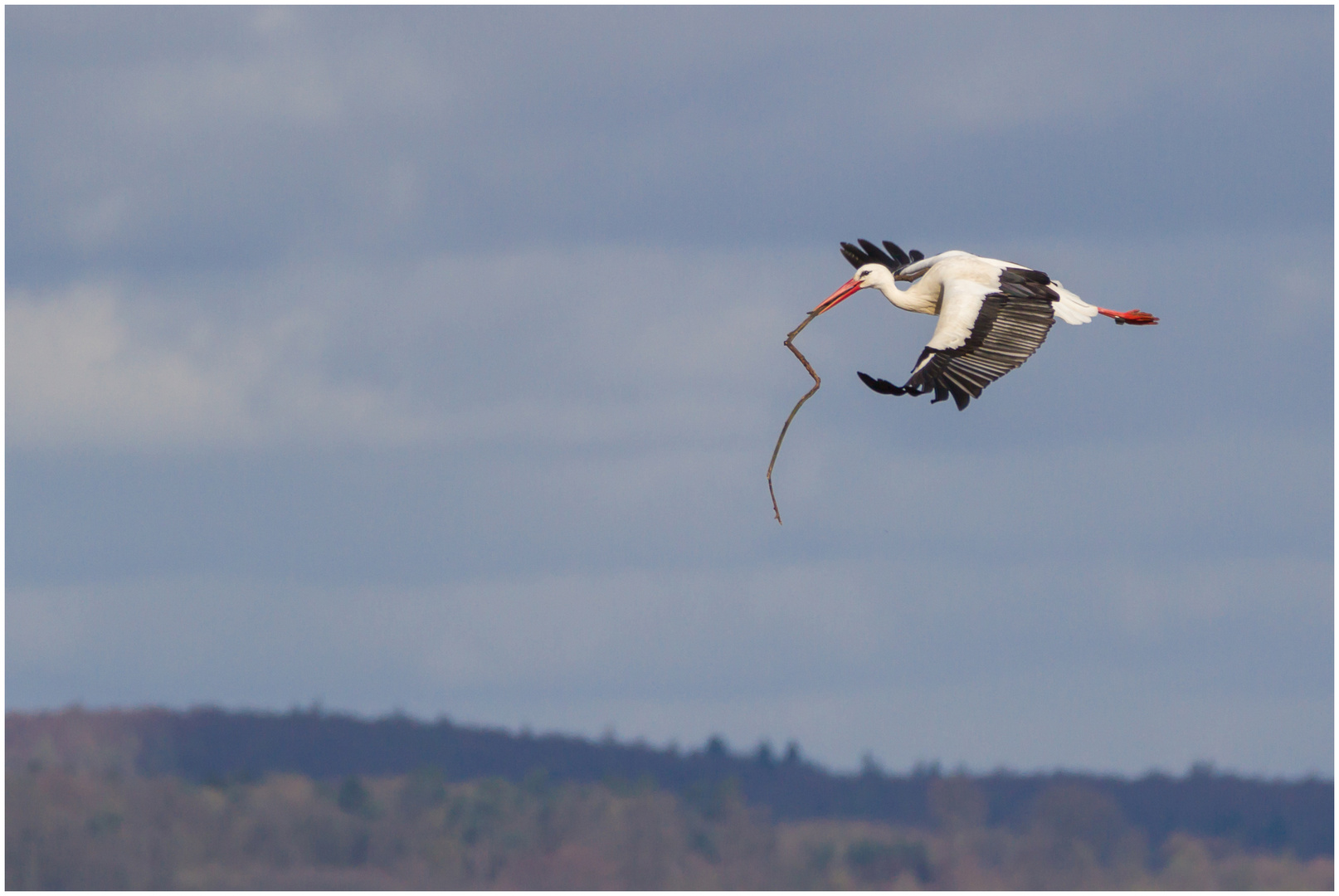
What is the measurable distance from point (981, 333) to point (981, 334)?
4 cm

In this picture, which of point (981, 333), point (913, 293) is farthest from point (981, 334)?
point (913, 293)

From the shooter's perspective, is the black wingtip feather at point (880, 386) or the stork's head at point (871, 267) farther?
the stork's head at point (871, 267)

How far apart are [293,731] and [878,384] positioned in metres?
70.4

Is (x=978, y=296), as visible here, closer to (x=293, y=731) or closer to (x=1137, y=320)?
(x=1137, y=320)

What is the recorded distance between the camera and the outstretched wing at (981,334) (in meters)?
41.0

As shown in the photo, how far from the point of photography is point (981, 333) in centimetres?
4288

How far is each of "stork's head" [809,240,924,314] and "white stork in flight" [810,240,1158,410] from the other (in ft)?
0.04

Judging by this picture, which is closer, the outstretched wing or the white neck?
the outstretched wing

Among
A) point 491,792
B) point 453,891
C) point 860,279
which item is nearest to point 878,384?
point 860,279

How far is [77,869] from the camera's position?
416ft

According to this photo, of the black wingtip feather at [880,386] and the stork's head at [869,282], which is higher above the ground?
the stork's head at [869,282]

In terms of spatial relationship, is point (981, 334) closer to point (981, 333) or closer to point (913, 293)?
point (981, 333)

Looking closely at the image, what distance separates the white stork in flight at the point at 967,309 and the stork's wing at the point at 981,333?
0.04ft

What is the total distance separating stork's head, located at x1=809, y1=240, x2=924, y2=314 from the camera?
47344 millimetres
